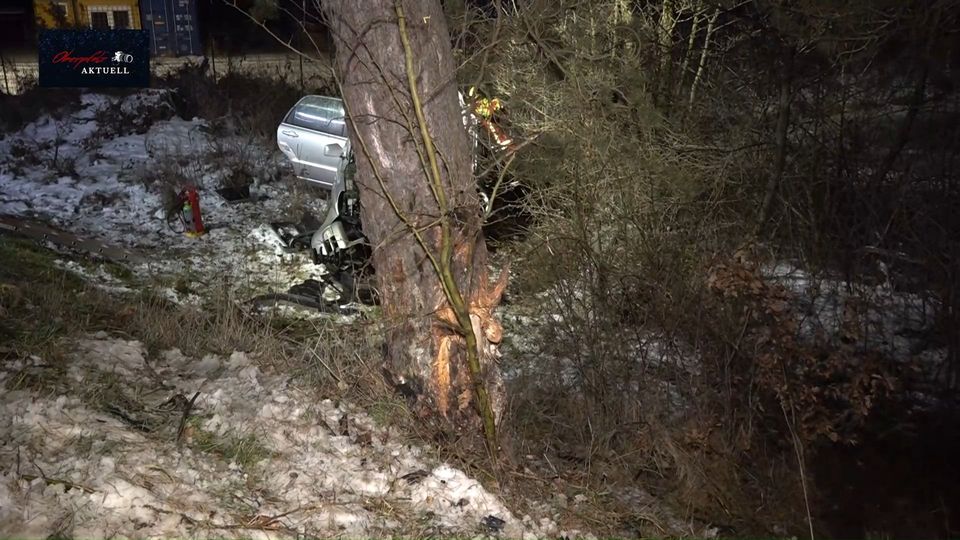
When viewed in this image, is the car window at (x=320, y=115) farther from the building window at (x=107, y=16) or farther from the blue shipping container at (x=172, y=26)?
the blue shipping container at (x=172, y=26)

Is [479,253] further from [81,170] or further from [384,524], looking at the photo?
[81,170]

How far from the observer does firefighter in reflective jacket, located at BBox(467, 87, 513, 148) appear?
529cm

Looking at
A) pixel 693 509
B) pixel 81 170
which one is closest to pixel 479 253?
pixel 693 509

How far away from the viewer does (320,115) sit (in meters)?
12.2

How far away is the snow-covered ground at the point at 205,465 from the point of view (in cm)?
343

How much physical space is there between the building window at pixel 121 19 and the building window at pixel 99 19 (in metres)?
0.23

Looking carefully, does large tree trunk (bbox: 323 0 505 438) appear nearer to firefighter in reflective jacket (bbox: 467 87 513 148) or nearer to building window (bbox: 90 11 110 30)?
firefighter in reflective jacket (bbox: 467 87 513 148)

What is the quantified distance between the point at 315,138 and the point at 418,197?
778 cm

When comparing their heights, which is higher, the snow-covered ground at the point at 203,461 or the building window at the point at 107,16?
the building window at the point at 107,16

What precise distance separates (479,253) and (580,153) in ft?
12.5

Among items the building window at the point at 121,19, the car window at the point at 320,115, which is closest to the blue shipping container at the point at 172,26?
the building window at the point at 121,19

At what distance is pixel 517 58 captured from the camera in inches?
392

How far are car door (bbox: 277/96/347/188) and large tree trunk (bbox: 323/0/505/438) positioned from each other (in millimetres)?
7118

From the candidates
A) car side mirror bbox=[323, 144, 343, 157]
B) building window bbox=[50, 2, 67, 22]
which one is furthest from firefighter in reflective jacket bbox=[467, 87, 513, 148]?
building window bbox=[50, 2, 67, 22]
